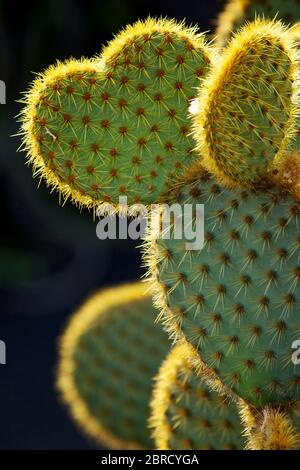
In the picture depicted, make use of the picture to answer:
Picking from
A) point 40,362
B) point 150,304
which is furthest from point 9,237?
point 150,304

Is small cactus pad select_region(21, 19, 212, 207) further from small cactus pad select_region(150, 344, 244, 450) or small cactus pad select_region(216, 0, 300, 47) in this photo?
small cactus pad select_region(216, 0, 300, 47)

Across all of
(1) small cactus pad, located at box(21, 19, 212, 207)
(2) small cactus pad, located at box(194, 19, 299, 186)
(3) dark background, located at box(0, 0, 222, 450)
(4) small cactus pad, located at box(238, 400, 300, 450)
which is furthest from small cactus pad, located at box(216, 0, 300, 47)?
(3) dark background, located at box(0, 0, 222, 450)

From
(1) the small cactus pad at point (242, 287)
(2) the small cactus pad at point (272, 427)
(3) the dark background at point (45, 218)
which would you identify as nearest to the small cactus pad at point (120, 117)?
(1) the small cactus pad at point (242, 287)

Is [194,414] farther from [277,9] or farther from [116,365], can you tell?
[277,9]

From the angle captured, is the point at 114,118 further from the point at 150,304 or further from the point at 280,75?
the point at 150,304

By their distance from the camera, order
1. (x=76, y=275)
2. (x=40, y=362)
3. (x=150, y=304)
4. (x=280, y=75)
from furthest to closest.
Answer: (x=76, y=275) → (x=40, y=362) → (x=150, y=304) → (x=280, y=75)

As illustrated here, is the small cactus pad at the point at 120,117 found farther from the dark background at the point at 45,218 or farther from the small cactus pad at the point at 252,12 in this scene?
the dark background at the point at 45,218

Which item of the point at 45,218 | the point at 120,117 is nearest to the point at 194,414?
the point at 120,117
